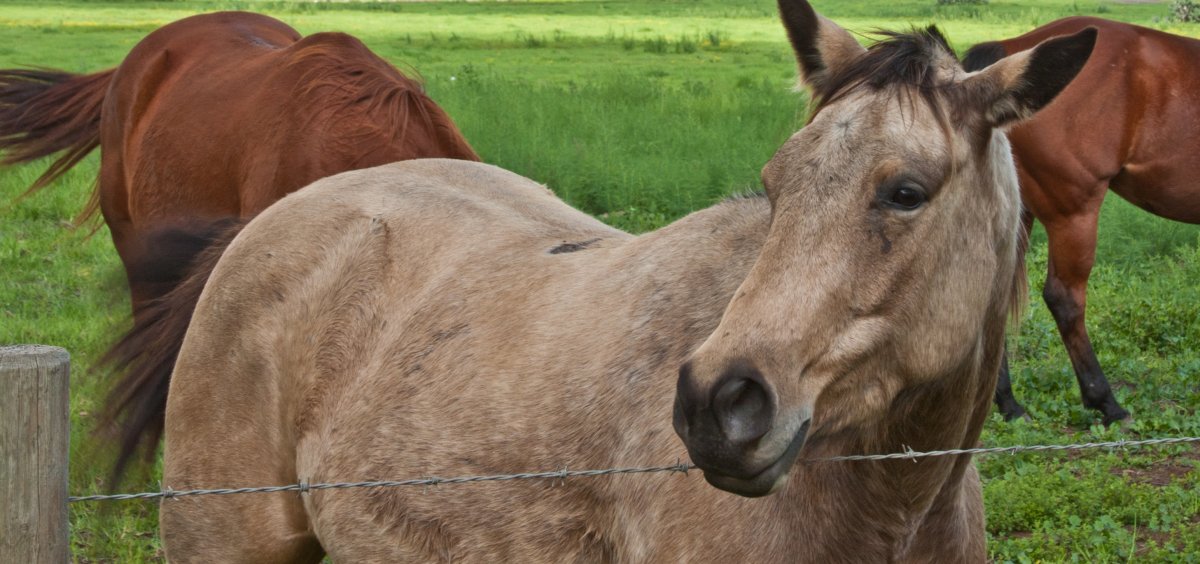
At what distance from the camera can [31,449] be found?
197 centimetres

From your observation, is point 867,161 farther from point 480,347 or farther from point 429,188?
point 429,188

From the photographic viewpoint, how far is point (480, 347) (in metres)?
2.98

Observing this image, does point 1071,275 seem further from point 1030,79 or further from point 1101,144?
point 1030,79

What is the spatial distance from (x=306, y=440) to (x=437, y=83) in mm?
12941

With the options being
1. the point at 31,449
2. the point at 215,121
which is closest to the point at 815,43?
the point at 31,449

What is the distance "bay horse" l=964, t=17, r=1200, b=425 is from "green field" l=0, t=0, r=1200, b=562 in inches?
26.4

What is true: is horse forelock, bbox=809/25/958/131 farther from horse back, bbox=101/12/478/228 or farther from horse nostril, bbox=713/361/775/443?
horse back, bbox=101/12/478/228

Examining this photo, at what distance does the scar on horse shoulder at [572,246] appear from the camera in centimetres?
320

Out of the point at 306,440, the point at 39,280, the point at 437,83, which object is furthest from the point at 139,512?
the point at 437,83

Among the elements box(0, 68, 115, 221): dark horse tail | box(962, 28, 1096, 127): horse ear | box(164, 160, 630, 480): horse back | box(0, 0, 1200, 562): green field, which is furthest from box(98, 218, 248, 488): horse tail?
box(0, 68, 115, 221): dark horse tail

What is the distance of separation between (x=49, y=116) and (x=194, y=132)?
1588 mm

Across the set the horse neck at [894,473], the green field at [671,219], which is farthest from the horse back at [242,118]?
the horse neck at [894,473]

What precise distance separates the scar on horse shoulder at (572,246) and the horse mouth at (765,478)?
1235mm

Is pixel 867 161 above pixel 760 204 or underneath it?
above
